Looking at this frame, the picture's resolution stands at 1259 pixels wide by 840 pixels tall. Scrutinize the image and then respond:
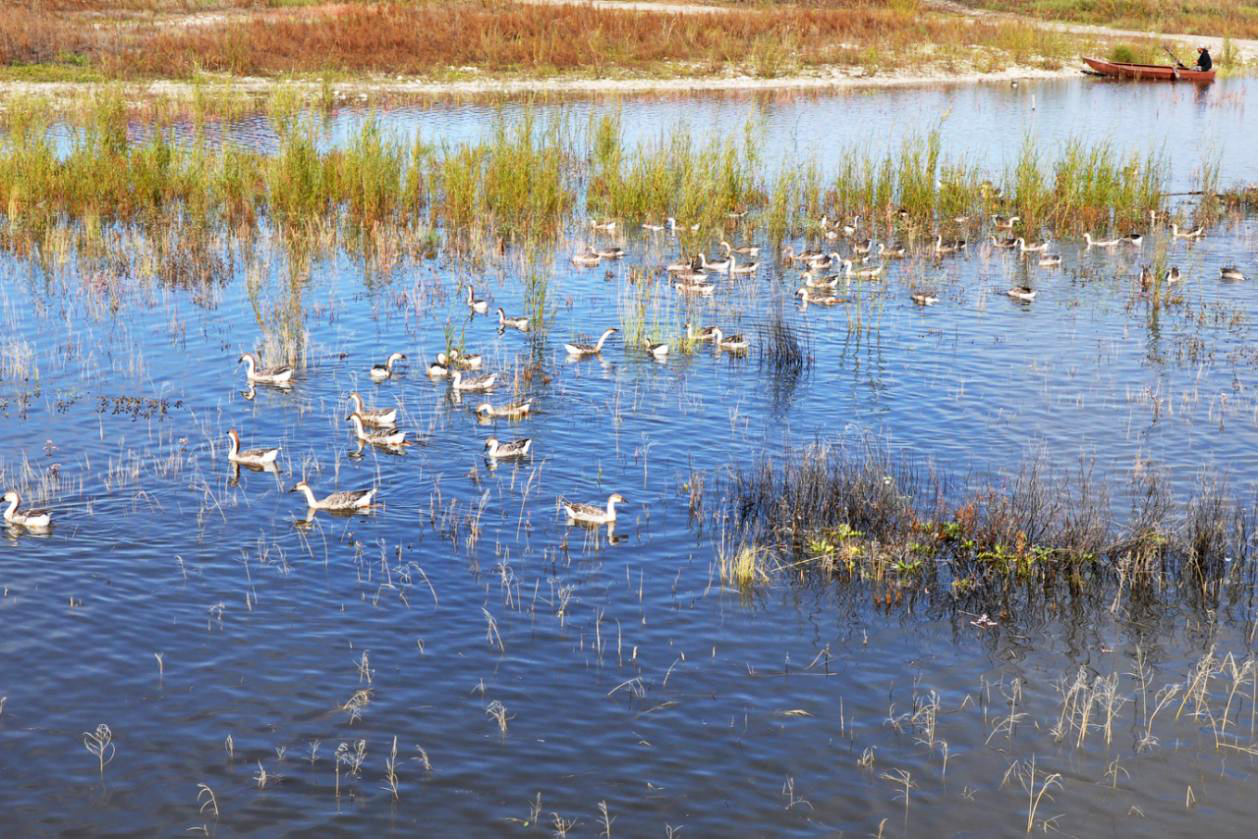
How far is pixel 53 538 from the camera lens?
14969 millimetres

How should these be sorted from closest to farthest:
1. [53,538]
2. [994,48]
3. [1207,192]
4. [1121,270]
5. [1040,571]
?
[1040,571] → [53,538] → [1121,270] → [1207,192] → [994,48]

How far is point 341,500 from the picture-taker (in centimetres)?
1583

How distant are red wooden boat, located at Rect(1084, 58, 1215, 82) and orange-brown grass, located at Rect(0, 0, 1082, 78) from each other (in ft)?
20.8

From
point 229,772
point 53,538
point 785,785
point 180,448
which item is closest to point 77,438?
point 180,448

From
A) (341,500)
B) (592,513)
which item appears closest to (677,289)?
(592,513)

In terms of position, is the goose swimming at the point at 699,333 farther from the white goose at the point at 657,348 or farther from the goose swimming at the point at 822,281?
the goose swimming at the point at 822,281

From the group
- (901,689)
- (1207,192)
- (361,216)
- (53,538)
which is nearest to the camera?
(901,689)

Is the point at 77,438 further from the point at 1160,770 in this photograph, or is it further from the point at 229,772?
the point at 1160,770

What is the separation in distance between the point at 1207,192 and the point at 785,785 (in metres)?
29.9

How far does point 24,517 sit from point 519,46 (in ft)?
160

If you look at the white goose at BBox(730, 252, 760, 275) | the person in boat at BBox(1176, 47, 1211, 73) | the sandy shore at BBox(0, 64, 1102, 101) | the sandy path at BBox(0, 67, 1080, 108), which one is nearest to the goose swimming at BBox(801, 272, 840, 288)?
the white goose at BBox(730, 252, 760, 275)

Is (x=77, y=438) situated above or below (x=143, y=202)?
below

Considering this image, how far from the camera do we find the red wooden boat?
63.0 m

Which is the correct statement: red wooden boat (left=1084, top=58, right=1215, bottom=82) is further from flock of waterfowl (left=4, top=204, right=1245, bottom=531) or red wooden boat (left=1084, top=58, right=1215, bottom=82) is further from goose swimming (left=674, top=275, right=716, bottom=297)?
goose swimming (left=674, top=275, right=716, bottom=297)
